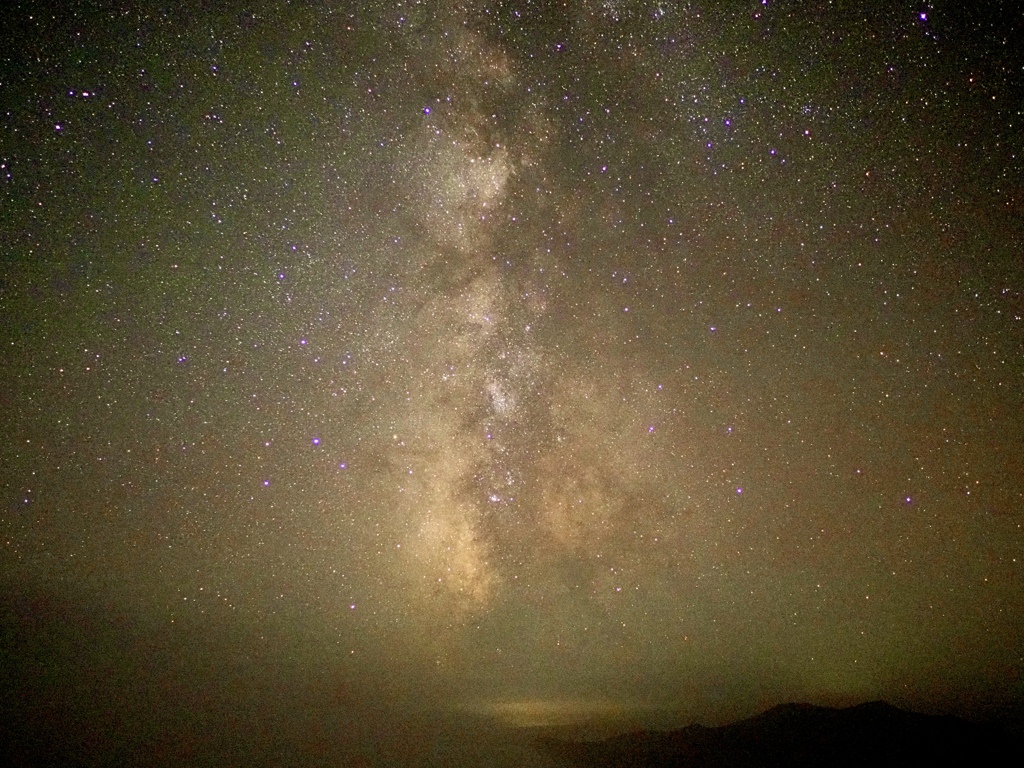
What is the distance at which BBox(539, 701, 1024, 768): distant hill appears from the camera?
48.3 m

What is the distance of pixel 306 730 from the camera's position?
104938 millimetres

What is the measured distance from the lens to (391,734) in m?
128

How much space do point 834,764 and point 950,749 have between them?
11.9 meters

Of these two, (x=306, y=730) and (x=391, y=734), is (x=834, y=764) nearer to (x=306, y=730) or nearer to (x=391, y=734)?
(x=306, y=730)

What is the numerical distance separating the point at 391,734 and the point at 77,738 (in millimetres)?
97724

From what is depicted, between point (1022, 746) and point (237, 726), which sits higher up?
point (1022, 746)

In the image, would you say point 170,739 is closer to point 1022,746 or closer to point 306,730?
point 306,730

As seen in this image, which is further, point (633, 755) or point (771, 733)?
point (633, 755)

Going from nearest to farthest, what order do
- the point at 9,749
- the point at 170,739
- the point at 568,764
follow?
the point at 9,749
the point at 170,739
the point at 568,764

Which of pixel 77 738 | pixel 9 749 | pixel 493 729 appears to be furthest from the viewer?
pixel 493 729

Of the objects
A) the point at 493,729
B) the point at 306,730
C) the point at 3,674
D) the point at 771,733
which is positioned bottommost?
the point at 493,729

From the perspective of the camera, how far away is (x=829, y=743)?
179ft

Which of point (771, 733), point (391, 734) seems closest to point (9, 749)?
point (771, 733)

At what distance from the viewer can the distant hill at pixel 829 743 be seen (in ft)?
159
